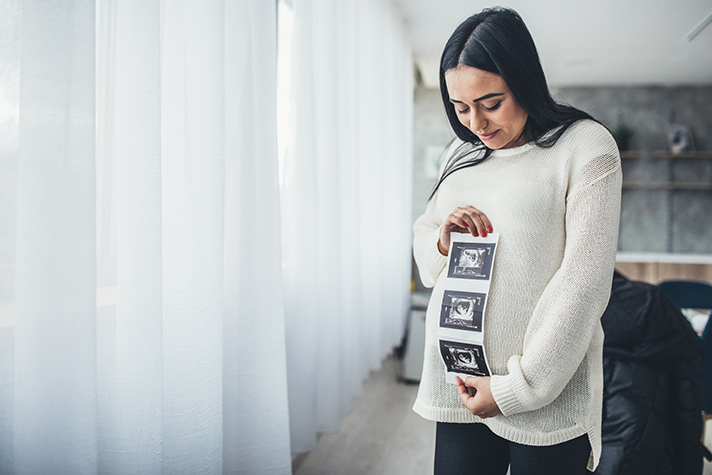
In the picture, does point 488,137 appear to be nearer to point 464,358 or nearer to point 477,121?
point 477,121

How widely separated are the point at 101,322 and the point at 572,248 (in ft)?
2.86

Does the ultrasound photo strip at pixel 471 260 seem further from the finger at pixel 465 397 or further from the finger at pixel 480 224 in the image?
the finger at pixel 465 397

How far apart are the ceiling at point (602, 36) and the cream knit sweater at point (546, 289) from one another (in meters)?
2.57

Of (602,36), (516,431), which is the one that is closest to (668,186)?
(602,36)

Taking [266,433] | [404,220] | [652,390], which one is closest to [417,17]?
[404,220]

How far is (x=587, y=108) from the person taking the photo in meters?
5.19

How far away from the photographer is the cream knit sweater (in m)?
0.71

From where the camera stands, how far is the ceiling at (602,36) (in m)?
3.26

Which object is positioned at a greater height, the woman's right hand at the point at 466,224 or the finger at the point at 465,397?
the woman's right hand at the point at 466,224

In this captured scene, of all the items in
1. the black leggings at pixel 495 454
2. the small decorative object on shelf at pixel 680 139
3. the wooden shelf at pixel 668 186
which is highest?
the small decorative object on shelf at pixel 680 139

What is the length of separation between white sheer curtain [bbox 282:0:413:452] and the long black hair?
954 millimetres

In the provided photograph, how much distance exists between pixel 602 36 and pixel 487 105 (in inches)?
149

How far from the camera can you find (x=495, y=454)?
838mm

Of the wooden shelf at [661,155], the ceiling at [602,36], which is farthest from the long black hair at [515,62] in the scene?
the wooden shelf at [661,155]
